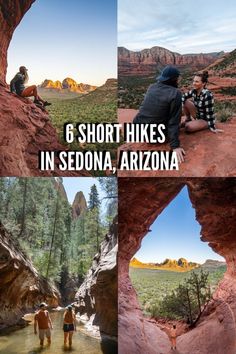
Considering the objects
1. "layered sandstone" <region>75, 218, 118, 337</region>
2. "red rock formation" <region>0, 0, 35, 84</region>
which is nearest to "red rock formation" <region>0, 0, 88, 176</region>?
"red rock formation" <region>0, 0, 35, 84</region>

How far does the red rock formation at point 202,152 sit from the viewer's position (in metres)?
6.58

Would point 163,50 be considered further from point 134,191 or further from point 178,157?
point 134,191

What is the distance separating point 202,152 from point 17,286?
11.0 feet

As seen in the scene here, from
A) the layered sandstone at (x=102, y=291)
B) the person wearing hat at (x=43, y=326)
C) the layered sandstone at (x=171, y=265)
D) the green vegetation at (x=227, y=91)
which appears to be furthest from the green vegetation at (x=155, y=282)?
the green vegetation at (x=227, y=91)

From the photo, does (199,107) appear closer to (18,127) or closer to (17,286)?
(18,127)

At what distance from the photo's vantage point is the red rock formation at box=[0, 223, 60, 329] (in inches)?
276

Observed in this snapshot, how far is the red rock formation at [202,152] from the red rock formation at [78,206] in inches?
26.3

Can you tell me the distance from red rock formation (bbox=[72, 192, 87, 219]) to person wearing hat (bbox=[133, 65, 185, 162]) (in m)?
1.31

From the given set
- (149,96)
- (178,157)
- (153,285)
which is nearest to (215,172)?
(178,157)

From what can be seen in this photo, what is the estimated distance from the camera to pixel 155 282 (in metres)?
6.80

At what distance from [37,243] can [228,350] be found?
9.85ft

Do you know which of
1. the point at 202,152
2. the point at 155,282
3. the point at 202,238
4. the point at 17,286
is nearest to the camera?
the point at 202,152

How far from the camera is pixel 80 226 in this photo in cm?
700

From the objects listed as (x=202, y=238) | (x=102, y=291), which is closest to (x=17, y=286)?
(x=102, y=291)
